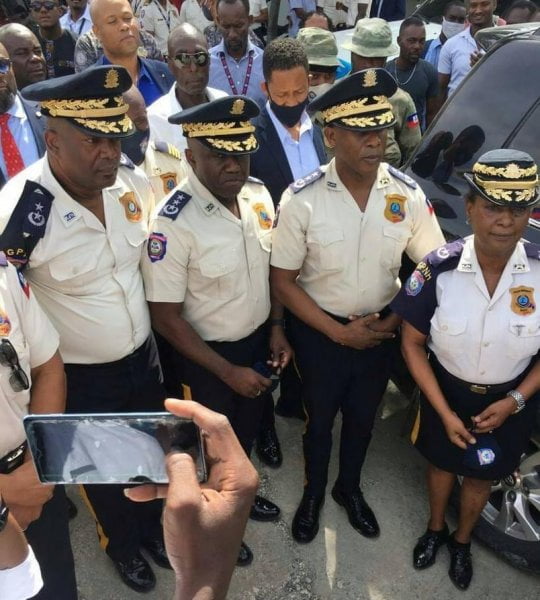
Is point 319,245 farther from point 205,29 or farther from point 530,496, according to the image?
point 205,29

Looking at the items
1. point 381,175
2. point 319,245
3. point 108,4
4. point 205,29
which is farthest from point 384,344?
point 205,29

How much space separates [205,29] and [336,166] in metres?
4.10

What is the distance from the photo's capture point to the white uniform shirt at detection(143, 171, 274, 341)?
2.22 meters

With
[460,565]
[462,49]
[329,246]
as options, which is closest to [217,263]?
[329,246]

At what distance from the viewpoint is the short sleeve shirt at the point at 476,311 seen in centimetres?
206

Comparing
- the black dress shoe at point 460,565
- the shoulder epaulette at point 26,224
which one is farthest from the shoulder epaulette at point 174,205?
the black dress shoe at point 460,565

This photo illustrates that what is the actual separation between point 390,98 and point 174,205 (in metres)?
1.97

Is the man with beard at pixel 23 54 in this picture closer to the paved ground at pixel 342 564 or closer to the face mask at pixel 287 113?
the face mask at pixel 287 113

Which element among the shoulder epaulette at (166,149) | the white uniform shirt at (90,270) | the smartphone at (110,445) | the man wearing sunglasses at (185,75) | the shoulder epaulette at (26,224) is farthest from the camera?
the man wearing sunglasses at (185,75)

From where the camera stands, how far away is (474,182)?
1.99 m

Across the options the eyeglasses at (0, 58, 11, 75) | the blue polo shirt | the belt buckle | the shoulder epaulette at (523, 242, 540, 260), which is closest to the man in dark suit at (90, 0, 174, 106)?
the blue polo shirt

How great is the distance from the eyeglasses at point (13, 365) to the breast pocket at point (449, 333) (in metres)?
1.33

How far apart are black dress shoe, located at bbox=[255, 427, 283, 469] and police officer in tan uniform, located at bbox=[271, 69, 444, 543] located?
2.02 ft

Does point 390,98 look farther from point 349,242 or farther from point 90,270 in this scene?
point 90,270
